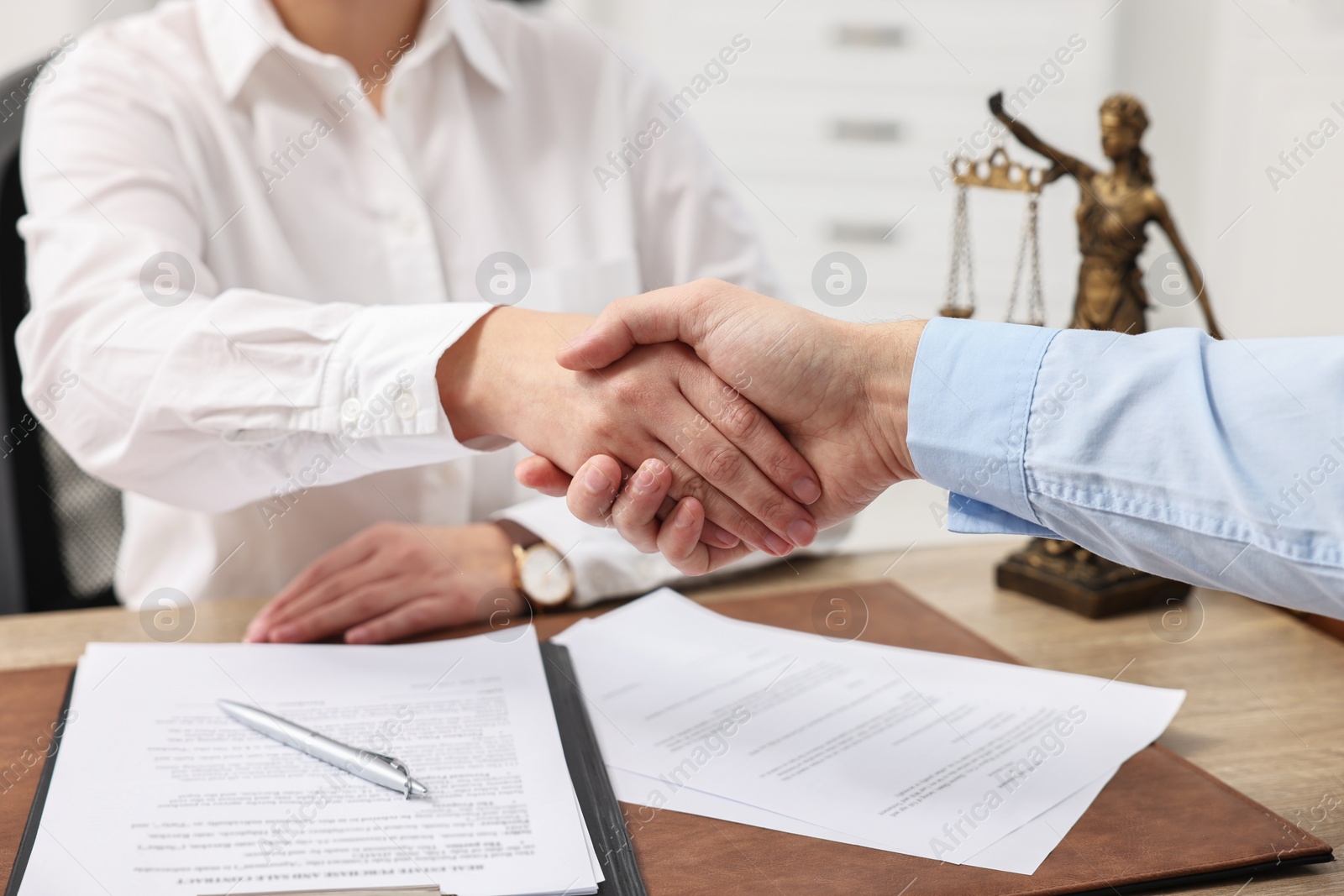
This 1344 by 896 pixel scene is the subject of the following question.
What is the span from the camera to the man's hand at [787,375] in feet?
2.65

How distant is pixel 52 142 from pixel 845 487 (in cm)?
89

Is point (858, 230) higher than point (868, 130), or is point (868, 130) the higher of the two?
point (868, 130)

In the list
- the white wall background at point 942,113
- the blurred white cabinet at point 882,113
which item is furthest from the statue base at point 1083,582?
the blurred white cabinet at point 882,113

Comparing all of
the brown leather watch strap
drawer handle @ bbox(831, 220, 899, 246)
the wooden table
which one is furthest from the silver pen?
drawer handle @ bbox(831, 220, 899, 246)

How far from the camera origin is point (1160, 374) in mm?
647

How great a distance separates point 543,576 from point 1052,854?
53cm

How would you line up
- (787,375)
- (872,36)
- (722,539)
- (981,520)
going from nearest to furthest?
(981,520)
(787,375)
(722,539)
(872,36)

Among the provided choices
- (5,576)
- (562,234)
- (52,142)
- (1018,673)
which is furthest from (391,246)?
(1018,673)

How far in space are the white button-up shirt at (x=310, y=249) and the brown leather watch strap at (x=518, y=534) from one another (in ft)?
0.04

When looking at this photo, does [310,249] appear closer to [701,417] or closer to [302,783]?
[701,417]

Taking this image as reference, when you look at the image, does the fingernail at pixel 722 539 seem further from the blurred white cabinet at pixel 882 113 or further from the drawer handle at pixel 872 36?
the drawer handle at pixel 872 36

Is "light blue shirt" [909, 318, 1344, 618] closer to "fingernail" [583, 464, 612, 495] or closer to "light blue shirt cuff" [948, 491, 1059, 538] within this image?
"light blue shirt cuff" [948, 491, 1059, 538]

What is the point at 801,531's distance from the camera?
93cm

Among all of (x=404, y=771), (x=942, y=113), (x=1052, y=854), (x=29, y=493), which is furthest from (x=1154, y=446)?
(x=942, y=113)
